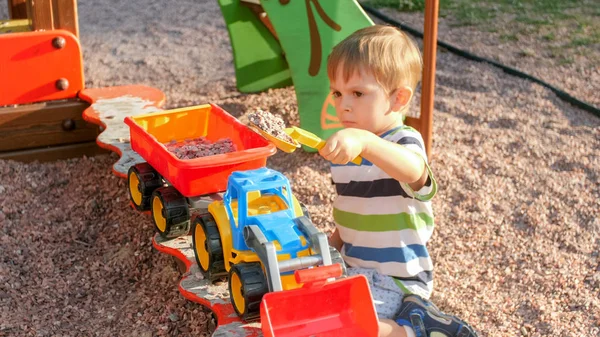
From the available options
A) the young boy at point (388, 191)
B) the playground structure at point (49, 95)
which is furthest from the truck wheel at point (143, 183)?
the young boy at point (388, 191)

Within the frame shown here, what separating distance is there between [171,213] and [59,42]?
1.20 meters

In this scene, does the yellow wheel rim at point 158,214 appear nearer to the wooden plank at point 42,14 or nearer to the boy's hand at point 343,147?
the boy's hand at point 343,147

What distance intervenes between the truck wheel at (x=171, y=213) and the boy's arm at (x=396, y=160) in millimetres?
675

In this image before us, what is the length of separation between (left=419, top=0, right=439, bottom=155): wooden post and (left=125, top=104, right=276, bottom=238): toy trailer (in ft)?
2.66

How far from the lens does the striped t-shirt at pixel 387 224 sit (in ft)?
6.45

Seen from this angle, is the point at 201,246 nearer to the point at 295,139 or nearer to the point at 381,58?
the point at 295,139

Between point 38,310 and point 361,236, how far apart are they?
94 cm

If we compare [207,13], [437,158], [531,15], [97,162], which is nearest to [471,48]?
[531,15]

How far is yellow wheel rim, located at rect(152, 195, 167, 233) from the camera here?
7.48 feet

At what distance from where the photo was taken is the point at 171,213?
7.22ft

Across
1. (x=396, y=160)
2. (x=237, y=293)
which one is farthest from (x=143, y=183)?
(x=396, y=160)

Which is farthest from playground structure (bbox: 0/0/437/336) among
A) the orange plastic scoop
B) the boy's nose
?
the orange plastic scoop

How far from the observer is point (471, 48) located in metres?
4.51

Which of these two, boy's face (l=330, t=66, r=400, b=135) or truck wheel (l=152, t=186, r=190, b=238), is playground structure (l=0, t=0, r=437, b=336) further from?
boy's face (l=330, t=66, r=400, b=135)
